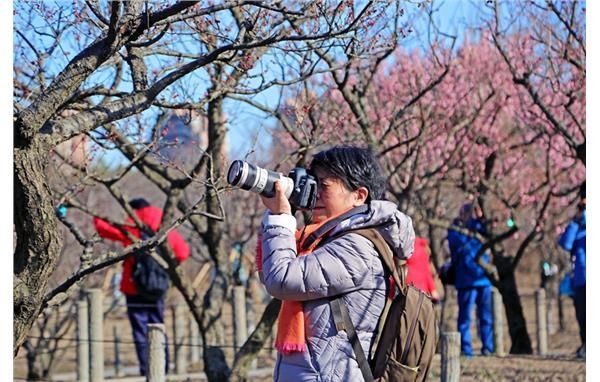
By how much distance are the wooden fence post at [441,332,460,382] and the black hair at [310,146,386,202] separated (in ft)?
10.2

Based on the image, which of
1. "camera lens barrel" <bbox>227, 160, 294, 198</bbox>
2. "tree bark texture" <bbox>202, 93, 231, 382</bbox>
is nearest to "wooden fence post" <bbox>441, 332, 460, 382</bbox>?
"tree bark texture" <bbox>202, 93, 231, 382</bbox>

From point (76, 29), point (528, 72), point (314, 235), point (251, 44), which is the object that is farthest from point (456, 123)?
point (314, 235)

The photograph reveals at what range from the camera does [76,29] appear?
21.0 ft

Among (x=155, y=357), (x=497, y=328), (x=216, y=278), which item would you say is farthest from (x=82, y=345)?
(x=497, y=328)

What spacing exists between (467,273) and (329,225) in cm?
806

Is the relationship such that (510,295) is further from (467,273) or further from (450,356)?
(450,356)

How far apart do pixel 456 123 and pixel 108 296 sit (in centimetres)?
693

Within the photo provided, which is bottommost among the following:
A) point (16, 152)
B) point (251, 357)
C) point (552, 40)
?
point (251, 357)

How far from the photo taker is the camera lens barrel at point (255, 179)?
3684mm

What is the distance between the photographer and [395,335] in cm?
373

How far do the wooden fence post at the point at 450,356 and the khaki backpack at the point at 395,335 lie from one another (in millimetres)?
3103

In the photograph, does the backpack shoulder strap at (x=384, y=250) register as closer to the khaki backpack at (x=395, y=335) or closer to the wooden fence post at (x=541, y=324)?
the khaki backpack at (x=395, y=335)

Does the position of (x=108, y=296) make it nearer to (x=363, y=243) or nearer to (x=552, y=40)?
(x=552, y=40)

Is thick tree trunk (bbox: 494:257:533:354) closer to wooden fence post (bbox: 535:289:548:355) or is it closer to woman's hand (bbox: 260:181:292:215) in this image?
wooden fence post (bbox: 535:289:548:355)
